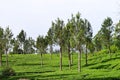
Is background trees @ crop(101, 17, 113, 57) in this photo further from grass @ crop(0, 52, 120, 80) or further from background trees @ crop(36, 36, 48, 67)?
background trees @ crop(36, 36, 48, 67)

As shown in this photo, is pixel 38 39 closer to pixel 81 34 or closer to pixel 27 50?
pixel 81 34

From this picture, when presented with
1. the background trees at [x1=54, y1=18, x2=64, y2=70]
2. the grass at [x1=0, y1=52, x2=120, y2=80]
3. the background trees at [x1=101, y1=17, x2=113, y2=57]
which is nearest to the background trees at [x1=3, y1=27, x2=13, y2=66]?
the grass at [x1=0, y1=52, x2=120, y2=80]

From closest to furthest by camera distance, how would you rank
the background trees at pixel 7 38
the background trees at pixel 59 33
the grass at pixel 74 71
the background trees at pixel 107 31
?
the grass at pixel 74 71 → the background trees at pixel 59 33 → the background trees at pixel 7 38 → the background trees at pixel 107 31

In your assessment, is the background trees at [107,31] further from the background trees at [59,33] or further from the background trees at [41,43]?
the background trees at [59,33]

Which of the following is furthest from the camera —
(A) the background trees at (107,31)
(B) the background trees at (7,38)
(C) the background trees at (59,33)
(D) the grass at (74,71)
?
(A) the background trees at (107,31)

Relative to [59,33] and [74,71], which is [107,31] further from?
[74,71]

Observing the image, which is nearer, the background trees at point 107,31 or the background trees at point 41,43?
the background trees at point 41,43

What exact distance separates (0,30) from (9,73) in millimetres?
34023

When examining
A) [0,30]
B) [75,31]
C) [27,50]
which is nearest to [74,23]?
[75,31]

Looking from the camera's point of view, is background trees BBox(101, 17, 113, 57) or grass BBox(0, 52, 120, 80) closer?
grass BBox(0, 52, 120, 80)

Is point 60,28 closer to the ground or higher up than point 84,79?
higher up

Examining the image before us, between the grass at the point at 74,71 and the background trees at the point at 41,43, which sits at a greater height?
the background trees at the point at 41,43

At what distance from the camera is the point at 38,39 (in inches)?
4331

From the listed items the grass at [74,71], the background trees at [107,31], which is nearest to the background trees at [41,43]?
the grass at [74,71]
